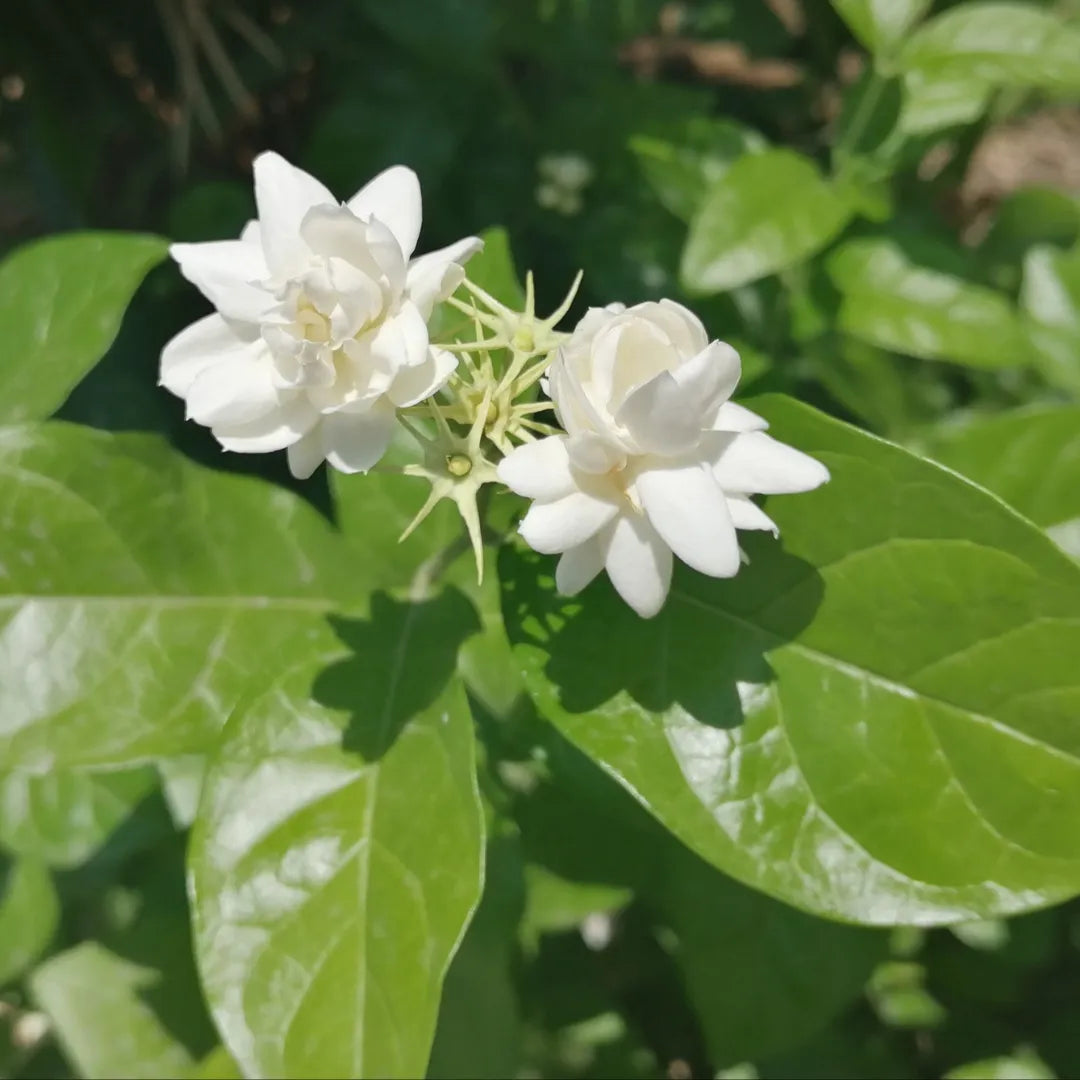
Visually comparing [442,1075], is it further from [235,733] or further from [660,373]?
[660,373]

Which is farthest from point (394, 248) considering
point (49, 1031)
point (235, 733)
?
point (49, 1031)

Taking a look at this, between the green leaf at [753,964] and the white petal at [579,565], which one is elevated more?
the white petal at [579,565]

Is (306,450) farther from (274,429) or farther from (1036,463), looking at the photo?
(1036,463)

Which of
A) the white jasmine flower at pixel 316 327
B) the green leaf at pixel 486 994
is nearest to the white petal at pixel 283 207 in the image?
the white jasmine flower at pixel 316 327

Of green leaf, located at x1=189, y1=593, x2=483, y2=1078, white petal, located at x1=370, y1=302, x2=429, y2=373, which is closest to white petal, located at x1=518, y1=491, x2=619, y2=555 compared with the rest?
white petal, located at x1=370, y1=302, x2=429, y2=373

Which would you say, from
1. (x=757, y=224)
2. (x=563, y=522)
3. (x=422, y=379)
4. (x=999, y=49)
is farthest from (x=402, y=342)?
(x=999, y=49)

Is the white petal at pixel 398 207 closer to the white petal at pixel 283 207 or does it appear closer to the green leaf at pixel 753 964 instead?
the white petal at pixel 283 207
